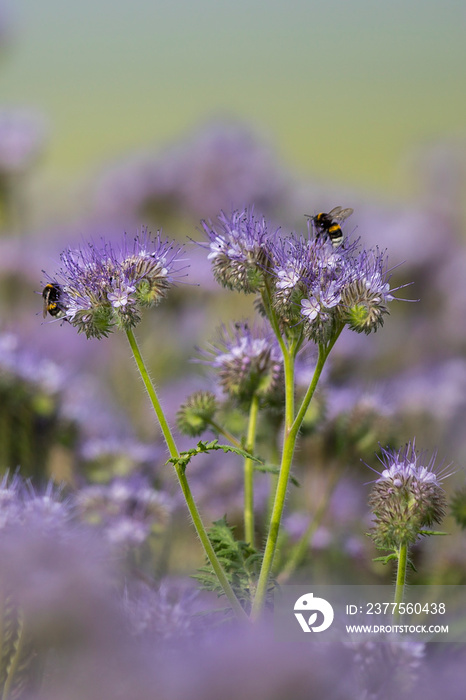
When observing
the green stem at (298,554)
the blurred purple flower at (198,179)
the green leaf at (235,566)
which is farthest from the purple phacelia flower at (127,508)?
the blurred purple flower at (198,179)

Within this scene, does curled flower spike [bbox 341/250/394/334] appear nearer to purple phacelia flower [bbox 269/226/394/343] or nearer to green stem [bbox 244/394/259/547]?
purple phacelia flower [bbox 269/226/394/343]

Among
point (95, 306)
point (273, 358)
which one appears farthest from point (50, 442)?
point (95, 306)

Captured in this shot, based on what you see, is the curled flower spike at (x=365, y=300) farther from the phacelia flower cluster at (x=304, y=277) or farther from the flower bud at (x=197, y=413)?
the flower bud at (x=197, y=413)

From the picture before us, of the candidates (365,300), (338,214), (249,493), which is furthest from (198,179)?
(365,300)

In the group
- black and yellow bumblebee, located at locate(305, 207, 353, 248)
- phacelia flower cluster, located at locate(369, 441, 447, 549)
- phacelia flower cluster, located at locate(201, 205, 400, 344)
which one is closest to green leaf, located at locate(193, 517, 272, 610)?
phacelia flower cluster, located at locate(369, 441, 447, 549)

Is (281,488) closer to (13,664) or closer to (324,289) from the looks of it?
(324,289)

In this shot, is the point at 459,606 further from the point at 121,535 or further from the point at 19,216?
the point at 19,216
